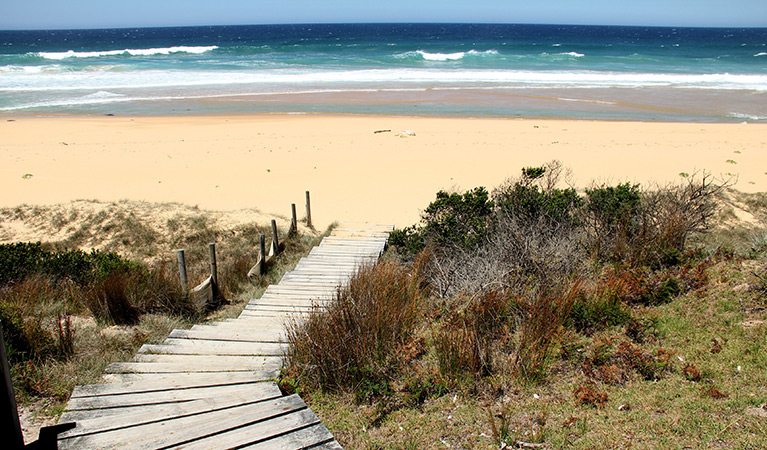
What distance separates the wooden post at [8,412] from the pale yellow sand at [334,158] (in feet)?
31.3

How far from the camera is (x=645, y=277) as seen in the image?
666 centimetres

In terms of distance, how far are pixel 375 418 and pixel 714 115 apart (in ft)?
95.5

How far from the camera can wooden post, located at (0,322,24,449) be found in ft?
9.38

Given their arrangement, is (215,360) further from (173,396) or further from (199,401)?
(199,401)

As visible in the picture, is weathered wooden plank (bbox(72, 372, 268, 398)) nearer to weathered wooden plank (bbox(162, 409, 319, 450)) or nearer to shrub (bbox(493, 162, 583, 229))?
weathered wooden plank (bbox(162, 409, 319, 450))

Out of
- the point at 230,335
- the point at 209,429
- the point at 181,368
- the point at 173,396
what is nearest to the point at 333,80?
the point at 230,335

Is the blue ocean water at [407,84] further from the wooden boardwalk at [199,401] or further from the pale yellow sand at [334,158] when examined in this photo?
the wooden boardwalk at [199,401]

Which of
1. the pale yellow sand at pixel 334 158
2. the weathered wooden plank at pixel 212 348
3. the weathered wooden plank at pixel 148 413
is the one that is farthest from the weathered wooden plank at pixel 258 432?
the pale yellow sand at pixel 334 158

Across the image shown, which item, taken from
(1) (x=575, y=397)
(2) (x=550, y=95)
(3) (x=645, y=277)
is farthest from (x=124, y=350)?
(2) (x=550, y=95)

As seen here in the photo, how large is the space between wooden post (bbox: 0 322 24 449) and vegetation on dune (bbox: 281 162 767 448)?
6.43ft

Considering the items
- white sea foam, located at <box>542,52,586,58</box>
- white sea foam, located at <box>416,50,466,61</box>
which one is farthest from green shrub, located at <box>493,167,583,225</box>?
white sea foam, located at <box>542,52,586,58</box>

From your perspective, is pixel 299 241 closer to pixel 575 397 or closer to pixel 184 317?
pixel 184 317

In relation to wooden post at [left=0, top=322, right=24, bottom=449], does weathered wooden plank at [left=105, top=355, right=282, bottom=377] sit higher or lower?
lower

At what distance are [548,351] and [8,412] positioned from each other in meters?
4.01
